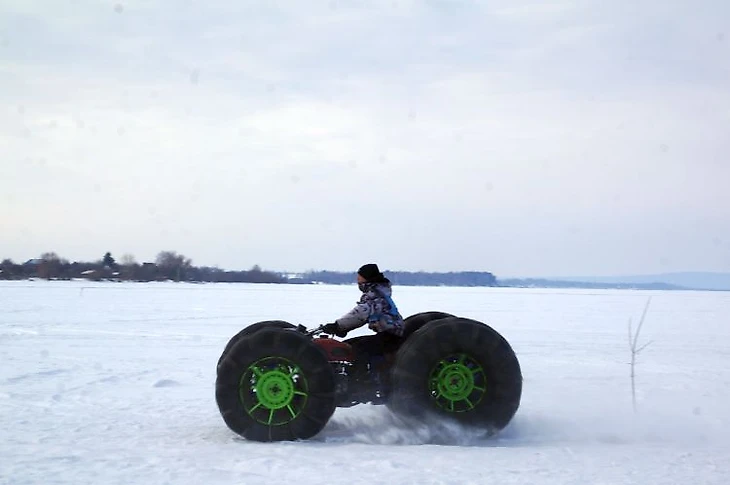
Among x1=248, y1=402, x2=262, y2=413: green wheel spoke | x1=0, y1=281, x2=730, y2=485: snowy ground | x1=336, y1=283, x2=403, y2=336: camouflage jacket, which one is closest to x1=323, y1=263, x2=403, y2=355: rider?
x1=336, y1=283, x2=403, y2=336: camouflage jacket

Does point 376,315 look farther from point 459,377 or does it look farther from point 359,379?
point 459,377

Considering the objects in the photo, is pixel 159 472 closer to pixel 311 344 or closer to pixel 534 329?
pixel 311 344

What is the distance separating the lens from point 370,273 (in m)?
7.20

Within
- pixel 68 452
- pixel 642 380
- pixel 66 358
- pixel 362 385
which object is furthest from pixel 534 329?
pixel 68 452

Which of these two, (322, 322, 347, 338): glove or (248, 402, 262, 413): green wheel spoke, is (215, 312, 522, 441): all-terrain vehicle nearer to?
(248, 402, 262, 413): green wheel spoke

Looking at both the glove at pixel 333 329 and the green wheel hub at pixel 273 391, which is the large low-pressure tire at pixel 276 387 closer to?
the green wheel hub at pixel 273 391

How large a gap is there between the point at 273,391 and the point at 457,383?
5.30ft

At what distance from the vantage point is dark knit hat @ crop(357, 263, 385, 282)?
7.19 m

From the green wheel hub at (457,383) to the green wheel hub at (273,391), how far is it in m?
1.17

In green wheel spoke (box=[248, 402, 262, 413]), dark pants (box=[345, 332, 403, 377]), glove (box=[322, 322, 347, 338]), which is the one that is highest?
glove (box=[322, 322, 347, 338])

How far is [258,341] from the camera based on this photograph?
21.4 ft

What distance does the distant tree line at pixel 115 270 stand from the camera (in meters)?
124

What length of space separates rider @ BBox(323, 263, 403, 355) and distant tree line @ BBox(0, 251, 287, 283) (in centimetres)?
11796

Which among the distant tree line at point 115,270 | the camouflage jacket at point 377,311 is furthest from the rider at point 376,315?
the distant tree line at point 115,270
